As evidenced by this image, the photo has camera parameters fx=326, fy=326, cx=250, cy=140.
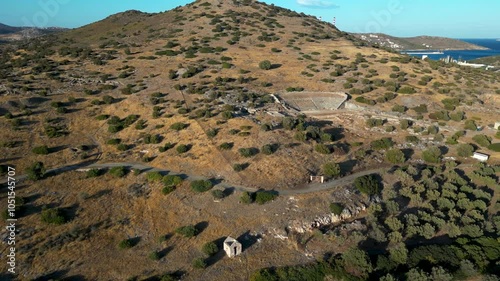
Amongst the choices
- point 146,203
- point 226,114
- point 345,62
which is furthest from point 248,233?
point 345,62

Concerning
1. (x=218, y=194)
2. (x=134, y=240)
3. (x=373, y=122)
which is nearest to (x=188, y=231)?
(x=134, y=240)

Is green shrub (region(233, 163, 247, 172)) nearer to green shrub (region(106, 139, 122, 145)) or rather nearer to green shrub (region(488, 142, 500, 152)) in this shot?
green shrub (region(106, 139, 122, 145))

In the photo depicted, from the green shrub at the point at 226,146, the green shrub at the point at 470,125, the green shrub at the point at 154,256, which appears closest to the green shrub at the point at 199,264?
the green shrub at the point at 154,256

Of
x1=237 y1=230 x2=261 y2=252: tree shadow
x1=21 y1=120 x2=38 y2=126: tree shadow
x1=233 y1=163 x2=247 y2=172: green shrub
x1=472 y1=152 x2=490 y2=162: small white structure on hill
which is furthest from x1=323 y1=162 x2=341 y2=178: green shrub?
x1=21 y1=120 x2=38 y2=126: tree shadow

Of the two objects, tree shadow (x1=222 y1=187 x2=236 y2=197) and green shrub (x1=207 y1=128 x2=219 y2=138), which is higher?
green shrub (x1=207 y1=128 x2=219 y2=138)

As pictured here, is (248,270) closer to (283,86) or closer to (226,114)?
(226,114)

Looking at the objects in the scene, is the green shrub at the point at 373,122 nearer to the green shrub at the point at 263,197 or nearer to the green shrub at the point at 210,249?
the green shrub at the point at 263,197

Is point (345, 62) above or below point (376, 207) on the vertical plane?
above
